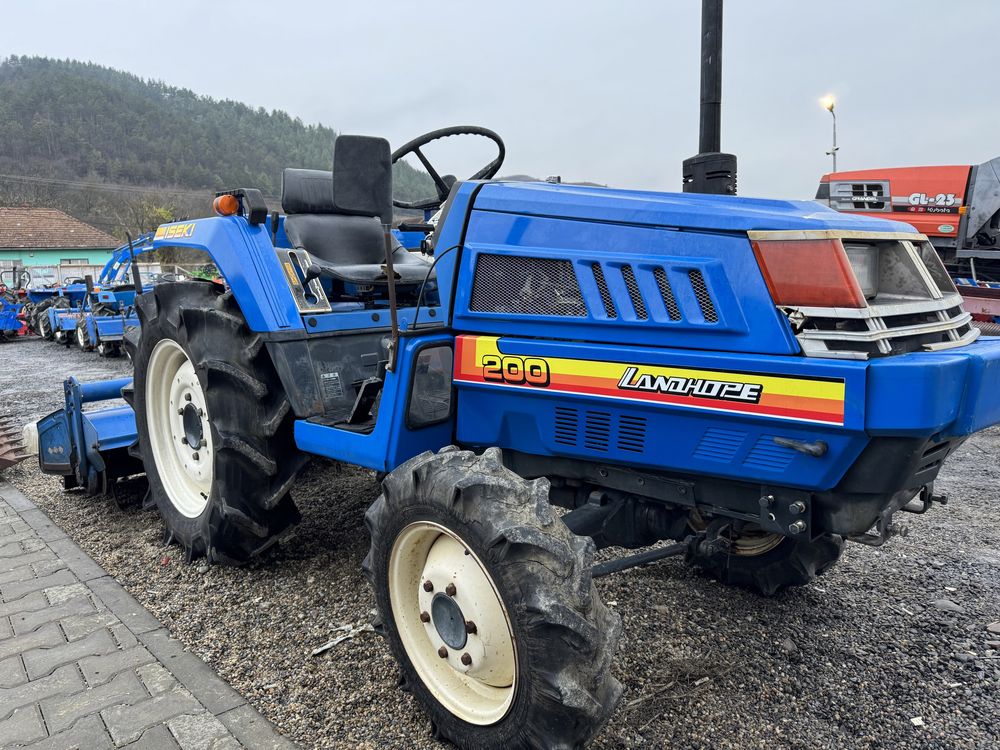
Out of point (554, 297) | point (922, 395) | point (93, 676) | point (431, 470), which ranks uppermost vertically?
point (554, 297)

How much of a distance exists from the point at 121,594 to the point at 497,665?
1.94 m

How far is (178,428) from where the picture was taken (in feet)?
11.9

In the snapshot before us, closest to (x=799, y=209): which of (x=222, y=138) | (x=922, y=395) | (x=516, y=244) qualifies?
(x=922, y=395)

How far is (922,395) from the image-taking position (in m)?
1.67

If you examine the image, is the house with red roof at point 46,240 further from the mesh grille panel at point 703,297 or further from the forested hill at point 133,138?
the mesh grille panel at point 703,297

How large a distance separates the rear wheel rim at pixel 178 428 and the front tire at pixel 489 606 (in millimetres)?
1460

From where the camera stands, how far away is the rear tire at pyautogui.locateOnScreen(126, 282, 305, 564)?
9.88ft

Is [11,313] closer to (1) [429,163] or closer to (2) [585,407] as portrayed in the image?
(1) [429,163]

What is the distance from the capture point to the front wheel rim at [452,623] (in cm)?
201

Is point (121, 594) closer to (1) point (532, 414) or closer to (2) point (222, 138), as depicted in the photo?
(1) point (532, 414)

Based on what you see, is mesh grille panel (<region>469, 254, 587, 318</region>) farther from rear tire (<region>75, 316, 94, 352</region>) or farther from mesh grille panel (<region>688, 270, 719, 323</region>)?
rear tire (<region>75, 316, 94, 352</region>)

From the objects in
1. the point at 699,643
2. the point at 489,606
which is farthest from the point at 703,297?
the point at 699,643

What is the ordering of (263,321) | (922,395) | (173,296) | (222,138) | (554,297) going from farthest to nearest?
(222,138) → (173,296) → (263,321) → (554,297) → (922,395)

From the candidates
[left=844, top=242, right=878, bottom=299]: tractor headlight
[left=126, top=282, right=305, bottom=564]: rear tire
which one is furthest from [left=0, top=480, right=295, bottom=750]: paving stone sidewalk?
[left=844, top=242, right=878, bottom=299]: tractor headlight
